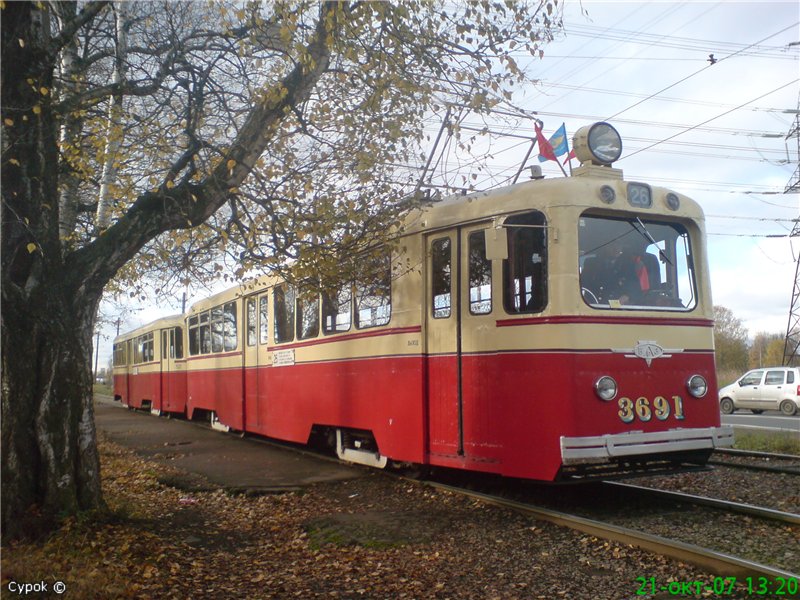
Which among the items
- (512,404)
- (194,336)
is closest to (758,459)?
(512,404)

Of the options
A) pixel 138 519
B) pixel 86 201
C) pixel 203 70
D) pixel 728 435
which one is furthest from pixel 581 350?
pixel 86 201

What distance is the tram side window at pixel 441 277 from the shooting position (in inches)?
328

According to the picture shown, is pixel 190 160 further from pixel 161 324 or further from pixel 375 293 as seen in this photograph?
pixel 161 324

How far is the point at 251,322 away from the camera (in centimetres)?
1394

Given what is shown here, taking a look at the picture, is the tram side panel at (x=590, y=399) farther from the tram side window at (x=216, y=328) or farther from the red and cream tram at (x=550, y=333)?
the tram side window at (x=216, y=328)

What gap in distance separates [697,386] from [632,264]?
1.41 m

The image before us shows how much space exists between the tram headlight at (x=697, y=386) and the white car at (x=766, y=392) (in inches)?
642

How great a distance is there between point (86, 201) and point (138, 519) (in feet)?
37.2

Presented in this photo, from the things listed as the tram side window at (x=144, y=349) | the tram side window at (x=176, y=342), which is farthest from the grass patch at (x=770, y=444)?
the tram side window at (x=144, y=349)

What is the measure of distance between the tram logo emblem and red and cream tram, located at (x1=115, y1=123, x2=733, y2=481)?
0.01 m

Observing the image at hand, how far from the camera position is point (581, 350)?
7070 millimetres

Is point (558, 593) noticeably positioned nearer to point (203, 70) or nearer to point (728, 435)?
point (728, 435)

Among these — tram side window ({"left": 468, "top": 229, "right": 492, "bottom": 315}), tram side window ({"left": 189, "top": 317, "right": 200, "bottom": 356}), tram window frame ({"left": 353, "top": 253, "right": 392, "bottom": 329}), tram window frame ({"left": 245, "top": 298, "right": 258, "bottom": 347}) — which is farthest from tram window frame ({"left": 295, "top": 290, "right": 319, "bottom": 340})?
tram side window ({"left": 189, "top": 317, "right": 200, "bottom": 356})

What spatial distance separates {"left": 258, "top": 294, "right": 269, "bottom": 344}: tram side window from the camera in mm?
13125
